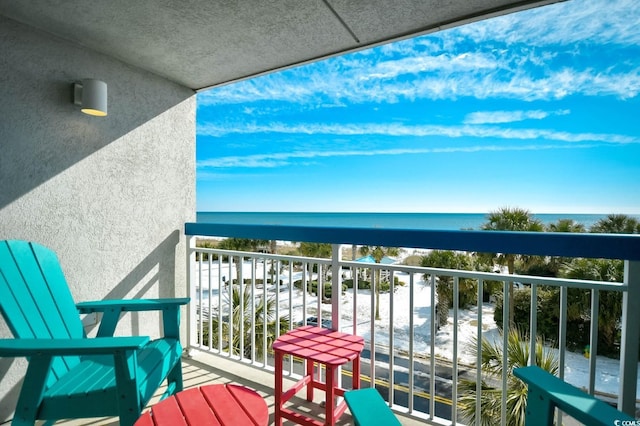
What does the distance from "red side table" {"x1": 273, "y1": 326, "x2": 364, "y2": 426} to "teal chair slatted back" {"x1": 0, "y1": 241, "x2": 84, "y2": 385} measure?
113 cm

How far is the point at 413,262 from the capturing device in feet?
103

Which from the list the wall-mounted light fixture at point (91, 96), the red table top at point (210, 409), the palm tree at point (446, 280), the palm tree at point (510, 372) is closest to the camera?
the red table top at point (210, 409)

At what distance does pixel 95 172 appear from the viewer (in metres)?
2.62

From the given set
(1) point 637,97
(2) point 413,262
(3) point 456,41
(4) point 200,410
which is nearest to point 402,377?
(2) point 413,262

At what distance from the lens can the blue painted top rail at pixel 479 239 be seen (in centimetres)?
154

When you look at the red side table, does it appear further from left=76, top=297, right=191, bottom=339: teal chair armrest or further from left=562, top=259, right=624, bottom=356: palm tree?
left=562, top=259, right=624, bottom=356: palm tree

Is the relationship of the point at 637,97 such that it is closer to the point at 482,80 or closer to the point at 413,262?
the point at 482,80

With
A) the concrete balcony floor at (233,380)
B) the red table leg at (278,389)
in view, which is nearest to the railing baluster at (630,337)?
the concrete balcony floor at (233,380)

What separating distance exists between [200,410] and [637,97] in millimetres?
49661

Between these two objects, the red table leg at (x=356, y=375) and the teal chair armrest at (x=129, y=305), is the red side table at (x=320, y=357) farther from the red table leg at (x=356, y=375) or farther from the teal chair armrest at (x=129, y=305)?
the teal chair armrest at (x=129, y=305)

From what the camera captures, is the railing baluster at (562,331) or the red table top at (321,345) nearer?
the railing baluster at (562,331)

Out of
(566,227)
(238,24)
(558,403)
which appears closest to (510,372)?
(558,403)

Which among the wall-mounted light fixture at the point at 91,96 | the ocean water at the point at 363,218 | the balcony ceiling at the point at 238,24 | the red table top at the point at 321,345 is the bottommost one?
the ocean water at the point at 363,218

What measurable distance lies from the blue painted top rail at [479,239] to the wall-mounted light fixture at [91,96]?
4.45 feet
